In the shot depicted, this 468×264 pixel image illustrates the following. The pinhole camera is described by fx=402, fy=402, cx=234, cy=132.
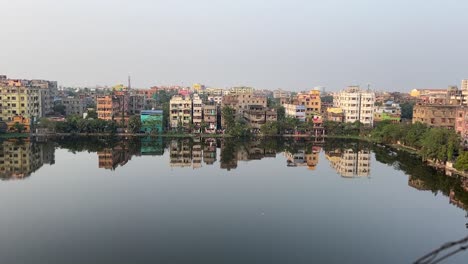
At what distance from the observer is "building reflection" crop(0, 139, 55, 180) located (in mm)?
13727

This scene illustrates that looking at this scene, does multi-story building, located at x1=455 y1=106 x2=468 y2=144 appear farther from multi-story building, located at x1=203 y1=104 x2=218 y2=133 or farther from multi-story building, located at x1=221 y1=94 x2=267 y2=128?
multi-story building, located at x1=203 y1=104 x2=218 y2=133

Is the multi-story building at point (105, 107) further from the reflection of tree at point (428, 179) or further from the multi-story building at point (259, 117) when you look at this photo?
the reflection of tree at point (428, 179)

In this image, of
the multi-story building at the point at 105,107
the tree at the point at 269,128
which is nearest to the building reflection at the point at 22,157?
the multi-story building at the point at 105,107

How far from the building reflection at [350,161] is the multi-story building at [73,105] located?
20.5 m

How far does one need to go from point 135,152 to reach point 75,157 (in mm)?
2610

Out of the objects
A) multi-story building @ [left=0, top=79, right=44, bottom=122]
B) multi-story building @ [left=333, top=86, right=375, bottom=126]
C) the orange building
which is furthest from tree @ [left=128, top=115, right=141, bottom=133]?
multi-story building @ [left=333, top=86, right=375, bottom=126]

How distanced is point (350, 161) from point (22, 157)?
13.5 metres

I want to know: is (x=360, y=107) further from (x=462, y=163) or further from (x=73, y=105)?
(x=73, y=105)

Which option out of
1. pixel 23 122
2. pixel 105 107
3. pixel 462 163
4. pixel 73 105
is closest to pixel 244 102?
pixel 105 107

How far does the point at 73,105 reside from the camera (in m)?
31.0

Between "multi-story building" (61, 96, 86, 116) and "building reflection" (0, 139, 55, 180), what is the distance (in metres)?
Result: 10.2

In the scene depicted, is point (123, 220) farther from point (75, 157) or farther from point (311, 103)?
point (311, 103)

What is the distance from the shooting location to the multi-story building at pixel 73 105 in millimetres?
30875

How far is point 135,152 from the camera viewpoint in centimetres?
1828
